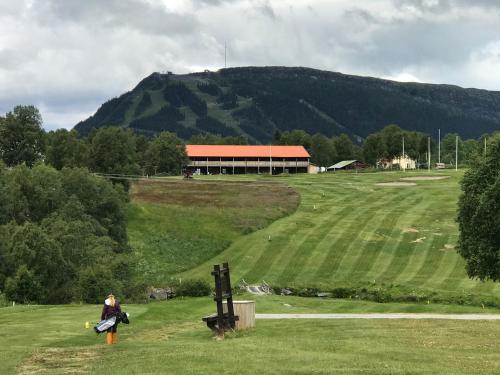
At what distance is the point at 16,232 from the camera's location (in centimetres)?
5550

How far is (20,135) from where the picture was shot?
5581 inches

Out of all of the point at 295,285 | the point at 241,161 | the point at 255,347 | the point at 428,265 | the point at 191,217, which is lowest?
the point at 428,265

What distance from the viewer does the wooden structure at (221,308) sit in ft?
80.5

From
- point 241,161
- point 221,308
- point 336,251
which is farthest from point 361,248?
point 241,161

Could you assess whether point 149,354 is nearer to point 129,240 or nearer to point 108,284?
point 108,284

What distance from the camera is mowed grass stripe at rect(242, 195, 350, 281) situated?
74.6 m

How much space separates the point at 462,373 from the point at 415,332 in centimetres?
973

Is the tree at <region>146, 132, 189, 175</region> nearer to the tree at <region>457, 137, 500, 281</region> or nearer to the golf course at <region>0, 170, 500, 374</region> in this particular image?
the golf course at <region>0, 170, 500, 374</region>

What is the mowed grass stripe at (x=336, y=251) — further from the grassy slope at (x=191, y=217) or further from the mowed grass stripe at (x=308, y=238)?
Answer: the grassy slope at (x=191, y=217)

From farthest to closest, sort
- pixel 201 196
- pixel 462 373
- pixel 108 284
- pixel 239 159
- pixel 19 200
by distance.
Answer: pixel 239 159, pixel 201 196, pixel 19 200, pixel 108 284, pixel 462 373

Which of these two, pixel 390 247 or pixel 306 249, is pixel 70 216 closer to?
pixel 306 249

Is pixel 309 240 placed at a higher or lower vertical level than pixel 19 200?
lower

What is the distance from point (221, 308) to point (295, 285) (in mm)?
38311

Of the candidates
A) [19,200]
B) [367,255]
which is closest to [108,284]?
[19,200]
